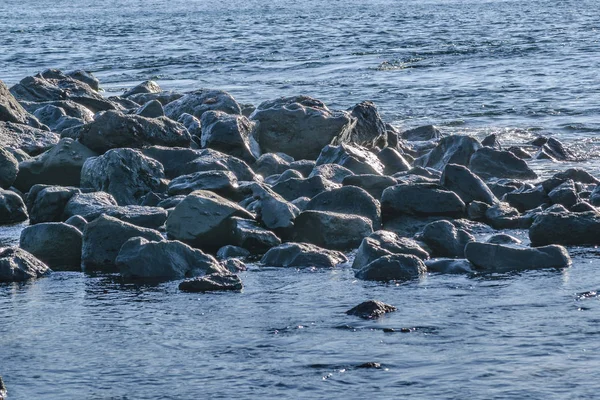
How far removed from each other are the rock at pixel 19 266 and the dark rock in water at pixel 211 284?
54.9 inches

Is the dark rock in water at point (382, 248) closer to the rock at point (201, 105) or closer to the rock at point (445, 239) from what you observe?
the rock at point (445, 239)

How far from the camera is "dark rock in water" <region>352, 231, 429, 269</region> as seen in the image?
28.2 ft

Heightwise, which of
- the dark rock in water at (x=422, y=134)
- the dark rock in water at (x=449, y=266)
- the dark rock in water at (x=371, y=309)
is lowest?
the dark rock in water at (x=422, y=134)

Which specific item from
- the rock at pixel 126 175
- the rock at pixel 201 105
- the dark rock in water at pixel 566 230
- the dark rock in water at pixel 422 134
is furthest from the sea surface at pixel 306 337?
the rock at pixel 201 105

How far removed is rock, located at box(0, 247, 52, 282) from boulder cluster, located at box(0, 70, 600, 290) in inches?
0.6

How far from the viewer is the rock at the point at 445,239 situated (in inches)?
358

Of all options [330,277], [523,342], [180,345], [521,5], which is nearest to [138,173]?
[330,277]

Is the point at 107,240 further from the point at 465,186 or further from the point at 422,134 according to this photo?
the point at 422,134

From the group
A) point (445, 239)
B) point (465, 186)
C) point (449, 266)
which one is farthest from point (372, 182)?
point (449, 266)

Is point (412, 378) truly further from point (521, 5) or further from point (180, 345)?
point (521, 5)

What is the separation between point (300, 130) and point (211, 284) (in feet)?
19.6

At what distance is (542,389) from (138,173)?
6651 mm

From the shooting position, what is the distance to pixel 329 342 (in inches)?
262

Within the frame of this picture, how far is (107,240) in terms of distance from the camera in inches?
358
